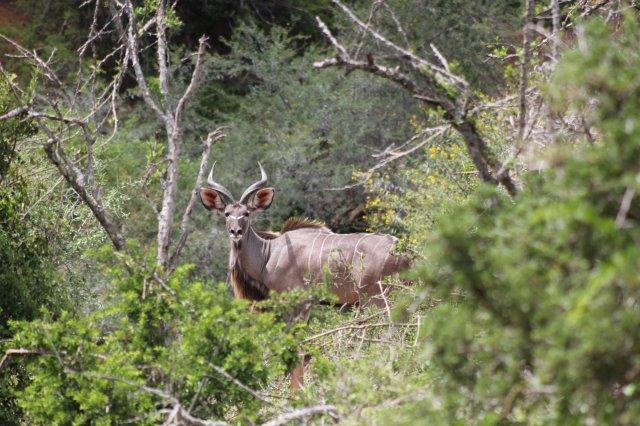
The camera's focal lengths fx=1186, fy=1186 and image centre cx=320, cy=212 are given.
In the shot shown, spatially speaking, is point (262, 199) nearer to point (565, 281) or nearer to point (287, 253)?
point (287, 253)

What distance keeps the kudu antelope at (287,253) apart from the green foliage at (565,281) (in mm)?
4913

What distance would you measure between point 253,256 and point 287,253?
275mm

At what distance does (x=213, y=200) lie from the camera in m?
9.09

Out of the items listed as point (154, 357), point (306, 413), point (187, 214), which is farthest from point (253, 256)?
point (306, 413)

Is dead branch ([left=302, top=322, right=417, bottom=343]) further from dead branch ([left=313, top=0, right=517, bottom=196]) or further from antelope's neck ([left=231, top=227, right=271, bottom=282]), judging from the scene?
antelope's neck ([left=231, top=227, right=271, bottom=282])

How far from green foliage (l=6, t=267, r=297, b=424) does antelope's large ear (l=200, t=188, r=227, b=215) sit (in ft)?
11.3

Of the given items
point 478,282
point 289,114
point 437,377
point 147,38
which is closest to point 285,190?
point 289,114

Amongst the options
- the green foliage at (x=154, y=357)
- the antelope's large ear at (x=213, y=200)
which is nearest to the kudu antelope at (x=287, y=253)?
the antelope's large ear at (x=213, y=200)

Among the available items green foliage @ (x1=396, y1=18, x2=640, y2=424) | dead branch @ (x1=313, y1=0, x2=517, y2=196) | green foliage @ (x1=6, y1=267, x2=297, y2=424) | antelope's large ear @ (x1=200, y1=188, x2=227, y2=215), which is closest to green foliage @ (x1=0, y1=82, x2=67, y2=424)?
green foliage @ (x1=6, y1=267, x2=297, y2=424)

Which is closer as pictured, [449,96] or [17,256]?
[449,96]

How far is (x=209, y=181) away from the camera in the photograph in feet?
29.7

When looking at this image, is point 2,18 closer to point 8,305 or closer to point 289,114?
point 289,114

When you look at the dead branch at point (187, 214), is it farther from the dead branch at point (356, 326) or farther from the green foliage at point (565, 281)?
the green foliage at point (565, 281)

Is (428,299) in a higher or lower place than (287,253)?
higher
